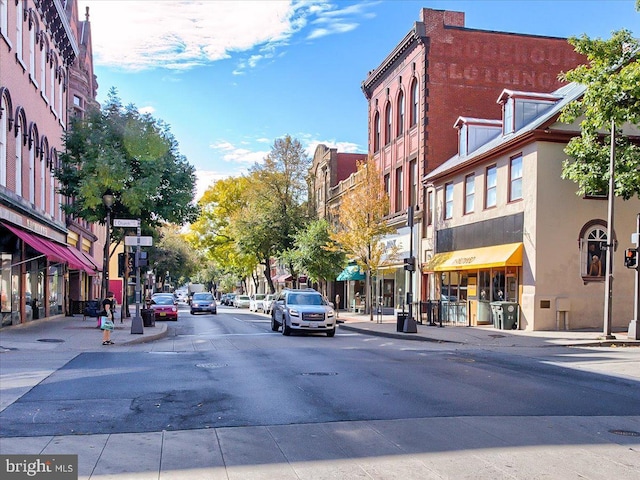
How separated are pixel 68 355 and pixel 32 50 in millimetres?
17023

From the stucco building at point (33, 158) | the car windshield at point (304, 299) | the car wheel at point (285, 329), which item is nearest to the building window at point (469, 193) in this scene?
the car windshield at point (304, 299)

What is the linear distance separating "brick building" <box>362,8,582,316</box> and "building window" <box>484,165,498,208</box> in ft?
19.9

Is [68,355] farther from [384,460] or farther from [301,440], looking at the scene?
[384,460]

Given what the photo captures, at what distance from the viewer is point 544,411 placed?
9.18 metres

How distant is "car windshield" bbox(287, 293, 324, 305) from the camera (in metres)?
24.3

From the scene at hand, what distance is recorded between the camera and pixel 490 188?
2812cm

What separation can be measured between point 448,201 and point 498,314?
8324 millimetres

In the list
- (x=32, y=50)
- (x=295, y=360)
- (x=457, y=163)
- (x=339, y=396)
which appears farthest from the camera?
(x=457, y=163)

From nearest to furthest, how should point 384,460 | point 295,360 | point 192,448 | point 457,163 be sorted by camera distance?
point 384,460
point 192,448
point 295,360
point 457,163

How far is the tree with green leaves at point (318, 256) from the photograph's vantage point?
4203 centimetres

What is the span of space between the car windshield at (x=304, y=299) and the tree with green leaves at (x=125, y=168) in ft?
22.1

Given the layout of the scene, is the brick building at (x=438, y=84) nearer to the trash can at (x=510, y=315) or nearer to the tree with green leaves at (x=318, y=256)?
the tree with green leaves at (x=318, y=256)

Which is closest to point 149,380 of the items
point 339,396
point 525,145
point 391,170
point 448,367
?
point 339,396

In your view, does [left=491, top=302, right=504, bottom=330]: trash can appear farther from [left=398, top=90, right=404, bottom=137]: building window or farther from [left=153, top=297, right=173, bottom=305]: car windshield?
[left=153, top=297, right=173, bottom=305]: car windshield
